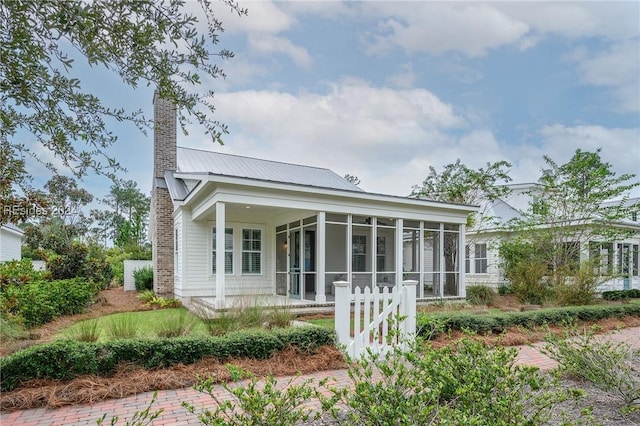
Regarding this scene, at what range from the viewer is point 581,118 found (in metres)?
17.5

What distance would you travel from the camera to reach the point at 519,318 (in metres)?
8.80

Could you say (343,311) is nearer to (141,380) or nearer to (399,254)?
(141,380)

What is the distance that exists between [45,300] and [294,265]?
722 cm

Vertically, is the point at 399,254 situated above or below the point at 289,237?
below

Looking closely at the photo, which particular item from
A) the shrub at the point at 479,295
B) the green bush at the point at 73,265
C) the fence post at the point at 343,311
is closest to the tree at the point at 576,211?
the shrub at the point at 479,295

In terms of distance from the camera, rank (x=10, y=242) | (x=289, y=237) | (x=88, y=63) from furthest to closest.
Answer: (x=10, y=242)
(x=289, y=237)
(x=88, y=63)

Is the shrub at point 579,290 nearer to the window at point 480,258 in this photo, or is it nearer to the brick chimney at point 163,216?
the window at point 480,258

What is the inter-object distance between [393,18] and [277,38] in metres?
3.18

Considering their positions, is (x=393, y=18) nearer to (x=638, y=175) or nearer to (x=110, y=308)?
(x=110, y=308)

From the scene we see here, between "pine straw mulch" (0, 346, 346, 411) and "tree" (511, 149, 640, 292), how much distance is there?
11.8 m

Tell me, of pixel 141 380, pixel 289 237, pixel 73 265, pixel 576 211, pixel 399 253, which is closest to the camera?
pixel 141 380

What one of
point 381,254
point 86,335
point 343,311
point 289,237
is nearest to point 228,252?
point 289,237

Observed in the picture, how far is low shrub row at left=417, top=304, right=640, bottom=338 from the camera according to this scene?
25.3ft

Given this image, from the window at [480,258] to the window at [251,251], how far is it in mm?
12050
